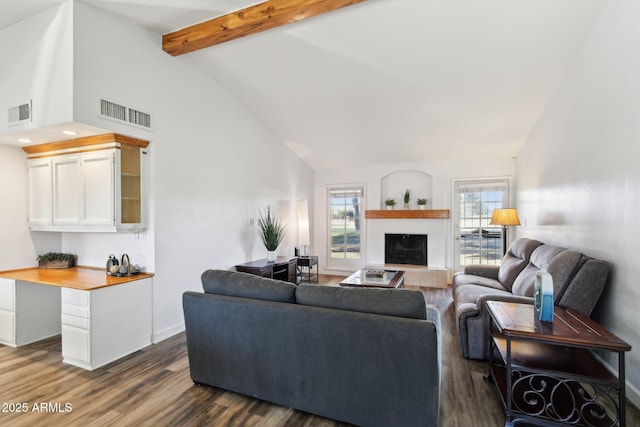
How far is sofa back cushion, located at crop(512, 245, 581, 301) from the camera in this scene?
247 cm

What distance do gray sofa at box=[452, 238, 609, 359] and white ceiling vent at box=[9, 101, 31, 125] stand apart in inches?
175

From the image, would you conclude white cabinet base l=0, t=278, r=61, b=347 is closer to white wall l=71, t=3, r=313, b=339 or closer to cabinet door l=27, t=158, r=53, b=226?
white wall l=71, t=3, r=313, b=339

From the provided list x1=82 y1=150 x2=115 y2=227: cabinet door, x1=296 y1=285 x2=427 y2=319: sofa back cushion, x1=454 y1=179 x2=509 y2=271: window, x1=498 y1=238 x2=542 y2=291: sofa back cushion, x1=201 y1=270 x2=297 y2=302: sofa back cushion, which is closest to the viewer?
x1=296 y1=285 x2=427 y2=319: sofa back cushion

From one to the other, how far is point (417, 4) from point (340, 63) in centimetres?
105

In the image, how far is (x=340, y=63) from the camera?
363cm

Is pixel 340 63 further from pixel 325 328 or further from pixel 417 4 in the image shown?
pixel 325 328

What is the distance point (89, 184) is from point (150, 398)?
2210mm

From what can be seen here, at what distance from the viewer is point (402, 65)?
3.55 m

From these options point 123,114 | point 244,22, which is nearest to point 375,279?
point 244,22

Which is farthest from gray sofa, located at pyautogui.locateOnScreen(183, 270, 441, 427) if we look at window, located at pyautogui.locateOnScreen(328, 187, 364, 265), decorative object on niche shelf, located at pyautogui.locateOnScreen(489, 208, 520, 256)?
window, located at pyautogui.locateOnScreen(328, 187, 364, 265)

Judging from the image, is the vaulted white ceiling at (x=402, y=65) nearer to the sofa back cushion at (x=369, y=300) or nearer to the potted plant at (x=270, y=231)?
the potted plant at (x=270, y=231)

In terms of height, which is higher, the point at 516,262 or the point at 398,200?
the point at 398,200

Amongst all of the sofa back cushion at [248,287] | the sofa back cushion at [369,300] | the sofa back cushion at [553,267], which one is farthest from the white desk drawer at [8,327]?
the sofa back cushion at [553,267]

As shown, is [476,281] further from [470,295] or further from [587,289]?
[587,289]
